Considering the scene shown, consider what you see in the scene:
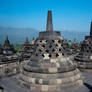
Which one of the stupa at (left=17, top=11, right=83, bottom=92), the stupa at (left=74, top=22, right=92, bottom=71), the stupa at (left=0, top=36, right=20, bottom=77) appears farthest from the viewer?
the stupa at (left=74, top=22, right=92, bottom=71)

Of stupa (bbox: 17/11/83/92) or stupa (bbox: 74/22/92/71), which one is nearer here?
stupa (bbox: 17/11/83/92)

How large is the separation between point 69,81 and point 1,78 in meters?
6.40

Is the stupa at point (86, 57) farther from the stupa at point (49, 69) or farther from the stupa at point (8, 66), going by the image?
the stupa at point (8, 66)

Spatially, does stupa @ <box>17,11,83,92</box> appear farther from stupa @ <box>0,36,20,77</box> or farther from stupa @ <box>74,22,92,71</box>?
stupa @ <box>74,22,92,71</box>

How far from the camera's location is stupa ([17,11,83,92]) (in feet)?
31.3

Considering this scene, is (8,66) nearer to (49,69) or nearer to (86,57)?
(49,69)

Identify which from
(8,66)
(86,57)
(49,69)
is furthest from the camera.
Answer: (86,57)

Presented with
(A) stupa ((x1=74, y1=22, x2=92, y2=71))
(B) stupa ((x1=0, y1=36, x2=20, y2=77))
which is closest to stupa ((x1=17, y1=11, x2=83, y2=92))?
(B) stupa ((x1=0, y1=36, x2=20, y2=77))

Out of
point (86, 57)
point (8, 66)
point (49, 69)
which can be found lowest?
point (8, 66)

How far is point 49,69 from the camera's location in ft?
32.2

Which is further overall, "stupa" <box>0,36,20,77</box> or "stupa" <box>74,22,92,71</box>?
"stupa" <box>74,22,92,71</box>

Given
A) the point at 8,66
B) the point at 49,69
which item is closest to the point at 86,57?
the point at 49,69

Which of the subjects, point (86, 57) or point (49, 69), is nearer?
point (49, 69)

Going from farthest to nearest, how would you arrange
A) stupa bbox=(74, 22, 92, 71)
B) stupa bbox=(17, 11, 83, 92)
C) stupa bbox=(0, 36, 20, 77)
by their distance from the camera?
1. stupa bbox=(74, 22, 92, 71)
2. stupa bbox=(0, 36, 20, 77)
3. stupa bbox=(17, 11, 83, 92)
